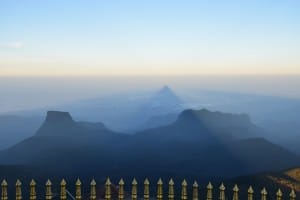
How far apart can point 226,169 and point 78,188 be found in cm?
16887

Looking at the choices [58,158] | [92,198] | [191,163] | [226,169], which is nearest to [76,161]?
[58,158]

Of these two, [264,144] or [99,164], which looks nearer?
[99,164]

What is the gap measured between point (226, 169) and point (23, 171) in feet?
284

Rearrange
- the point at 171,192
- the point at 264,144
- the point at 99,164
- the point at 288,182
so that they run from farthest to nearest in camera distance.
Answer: the point at 264,144 → the point at 99,164 → the point at 288,182 → the point at 171,192

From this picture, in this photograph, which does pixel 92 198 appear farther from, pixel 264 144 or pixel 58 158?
pixel 264 144

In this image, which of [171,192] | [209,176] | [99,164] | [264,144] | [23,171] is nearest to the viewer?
[171,192]

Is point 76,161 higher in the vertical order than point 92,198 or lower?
lower

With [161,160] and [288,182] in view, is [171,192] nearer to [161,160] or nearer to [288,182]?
[288,182]

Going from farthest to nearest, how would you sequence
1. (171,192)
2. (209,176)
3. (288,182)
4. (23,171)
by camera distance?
(209,176), (23,171), (288,182), (171,192)

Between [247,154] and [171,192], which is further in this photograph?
[247,154]

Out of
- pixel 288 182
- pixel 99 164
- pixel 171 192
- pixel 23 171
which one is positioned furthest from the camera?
pixel 99 164

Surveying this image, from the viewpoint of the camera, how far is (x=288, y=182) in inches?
4798

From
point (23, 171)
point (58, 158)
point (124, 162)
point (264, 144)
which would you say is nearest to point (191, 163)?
point (124, 162)

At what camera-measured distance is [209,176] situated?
507ft
